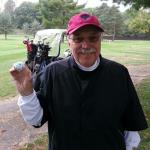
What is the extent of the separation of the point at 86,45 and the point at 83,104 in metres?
0.38

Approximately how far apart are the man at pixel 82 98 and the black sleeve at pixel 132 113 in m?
0.07

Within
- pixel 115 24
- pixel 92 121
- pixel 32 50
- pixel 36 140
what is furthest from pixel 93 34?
pixel 115 24

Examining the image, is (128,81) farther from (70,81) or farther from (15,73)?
(15,73)

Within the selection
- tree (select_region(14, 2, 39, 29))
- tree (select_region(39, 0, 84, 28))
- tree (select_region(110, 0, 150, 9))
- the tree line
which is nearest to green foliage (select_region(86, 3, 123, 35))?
the tree line

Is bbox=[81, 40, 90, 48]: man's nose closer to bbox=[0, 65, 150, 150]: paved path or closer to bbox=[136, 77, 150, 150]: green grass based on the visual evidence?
bbox=[136, 77, 150, 150]: green grass

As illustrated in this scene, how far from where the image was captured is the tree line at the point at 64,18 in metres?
49.5

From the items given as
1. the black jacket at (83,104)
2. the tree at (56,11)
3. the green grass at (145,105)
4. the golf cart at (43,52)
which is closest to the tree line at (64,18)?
the tree at (56,11)

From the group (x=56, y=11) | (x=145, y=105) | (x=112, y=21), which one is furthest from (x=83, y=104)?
(x=112, y=21)

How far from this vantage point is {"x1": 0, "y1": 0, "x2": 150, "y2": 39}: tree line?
162 feet

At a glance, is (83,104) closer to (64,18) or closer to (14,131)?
(14,131)

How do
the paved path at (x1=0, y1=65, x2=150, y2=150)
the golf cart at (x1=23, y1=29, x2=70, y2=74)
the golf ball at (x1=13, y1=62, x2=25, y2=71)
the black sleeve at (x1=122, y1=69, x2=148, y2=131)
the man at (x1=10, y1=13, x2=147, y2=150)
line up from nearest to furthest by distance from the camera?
the golf ball at (x1=13, y1=62, x2=25, y2=71)
the man at (x1=10, y1=13, x2=147, y2=150)
the black sleeve at (x1=122, y1=69, x2=148, y2=131)
the paved path at (x1=0, y1=65, x2=150, y2=150)
the golf cart at (x1=23, y1=29, x2=70, y2=74)

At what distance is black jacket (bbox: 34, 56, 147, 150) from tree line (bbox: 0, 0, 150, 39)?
9.58m

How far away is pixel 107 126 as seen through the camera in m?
2.74

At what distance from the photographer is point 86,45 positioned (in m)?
2.71
